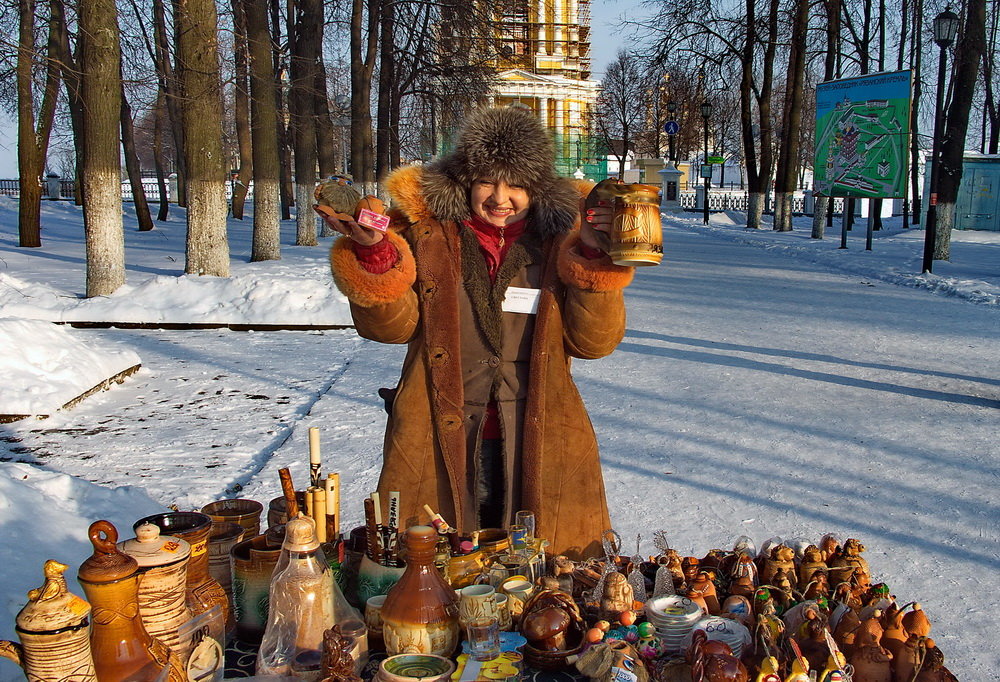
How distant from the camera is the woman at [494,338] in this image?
262 centimetres

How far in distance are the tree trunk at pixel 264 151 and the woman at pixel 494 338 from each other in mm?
12958

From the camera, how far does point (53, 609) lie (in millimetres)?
1554

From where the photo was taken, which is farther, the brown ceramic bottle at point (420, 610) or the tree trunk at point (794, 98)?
the tree trunk at point (794, 98)

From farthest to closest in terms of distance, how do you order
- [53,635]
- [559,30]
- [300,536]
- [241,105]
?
[559,30] → [241,105] → [300,536] → [53,635]

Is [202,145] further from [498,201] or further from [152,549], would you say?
[152,549]

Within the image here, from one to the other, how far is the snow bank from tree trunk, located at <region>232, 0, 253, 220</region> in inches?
260

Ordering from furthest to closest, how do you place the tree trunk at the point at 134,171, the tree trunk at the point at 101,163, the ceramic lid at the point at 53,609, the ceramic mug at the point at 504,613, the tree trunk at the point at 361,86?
the tree trunk at the point at 134,171 → the tree trunk at the point at 361,86 → the tree trunk at the point at 101,163 → the ceramic mug at the point at 504,613 → the ceramic lid at the point at 53,609

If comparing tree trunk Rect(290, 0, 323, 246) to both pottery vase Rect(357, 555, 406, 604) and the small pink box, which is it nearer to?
the small pink box

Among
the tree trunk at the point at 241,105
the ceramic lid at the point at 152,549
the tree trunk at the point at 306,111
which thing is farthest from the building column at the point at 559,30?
the ceramic lid at the point at 152,549

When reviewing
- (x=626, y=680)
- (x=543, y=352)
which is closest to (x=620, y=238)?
(x=543, y=352)

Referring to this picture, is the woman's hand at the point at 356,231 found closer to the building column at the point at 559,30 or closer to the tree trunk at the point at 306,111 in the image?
the tree trunk at the point at 306,111

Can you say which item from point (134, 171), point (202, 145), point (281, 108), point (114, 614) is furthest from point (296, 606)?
point (134, 171)

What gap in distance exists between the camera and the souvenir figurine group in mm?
1683

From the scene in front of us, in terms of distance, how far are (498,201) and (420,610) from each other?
4.14 feet
